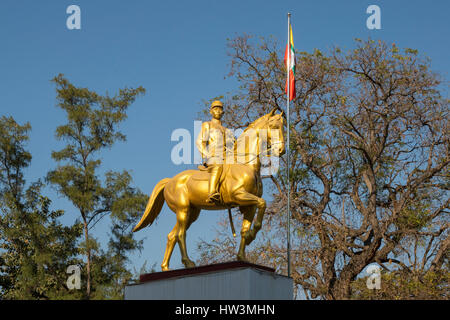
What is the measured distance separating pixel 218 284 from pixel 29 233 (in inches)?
577

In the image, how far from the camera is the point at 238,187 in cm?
1108

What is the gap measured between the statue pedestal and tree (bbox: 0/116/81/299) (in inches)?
466

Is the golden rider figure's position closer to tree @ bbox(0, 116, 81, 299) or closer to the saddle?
the saddle

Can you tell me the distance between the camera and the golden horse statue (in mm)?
A: 11086

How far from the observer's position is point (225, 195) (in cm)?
1127

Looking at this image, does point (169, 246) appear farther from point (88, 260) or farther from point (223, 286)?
point (88, 260)

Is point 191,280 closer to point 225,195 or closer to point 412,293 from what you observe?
point 225,195

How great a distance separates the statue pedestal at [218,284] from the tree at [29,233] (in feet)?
38.9

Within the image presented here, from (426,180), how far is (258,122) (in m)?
10.2
